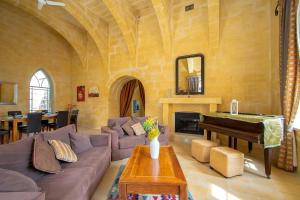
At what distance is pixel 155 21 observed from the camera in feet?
17.8

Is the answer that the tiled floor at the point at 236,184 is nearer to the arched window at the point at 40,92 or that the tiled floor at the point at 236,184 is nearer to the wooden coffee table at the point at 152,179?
the wooden coffee table at the point at 152,179

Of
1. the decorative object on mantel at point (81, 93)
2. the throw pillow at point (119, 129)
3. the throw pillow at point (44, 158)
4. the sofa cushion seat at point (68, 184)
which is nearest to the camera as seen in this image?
the sofa cushion seat at point (68, 184)

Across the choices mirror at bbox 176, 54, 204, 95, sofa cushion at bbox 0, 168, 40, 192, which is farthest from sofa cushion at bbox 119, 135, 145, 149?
sofa cushion at bbox 0, 168, 40, 192

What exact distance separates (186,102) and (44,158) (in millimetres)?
3681

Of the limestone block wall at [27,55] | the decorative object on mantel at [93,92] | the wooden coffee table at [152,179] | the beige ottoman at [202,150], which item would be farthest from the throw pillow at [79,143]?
the limestone block wall at [27,55]

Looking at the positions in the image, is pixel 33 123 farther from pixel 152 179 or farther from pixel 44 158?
pixel 152 179

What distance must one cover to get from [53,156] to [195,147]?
8.76 feet

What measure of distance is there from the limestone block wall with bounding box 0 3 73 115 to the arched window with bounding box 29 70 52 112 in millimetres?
250

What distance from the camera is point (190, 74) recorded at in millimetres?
4836

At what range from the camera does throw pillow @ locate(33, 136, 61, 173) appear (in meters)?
1.74

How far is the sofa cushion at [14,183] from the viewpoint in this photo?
1.19 meters

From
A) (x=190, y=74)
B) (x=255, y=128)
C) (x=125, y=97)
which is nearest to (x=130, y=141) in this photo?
(x=255, y=128)

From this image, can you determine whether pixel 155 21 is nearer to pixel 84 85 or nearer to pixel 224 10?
pixel 224 10

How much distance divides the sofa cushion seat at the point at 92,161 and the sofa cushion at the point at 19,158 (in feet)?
1.23
